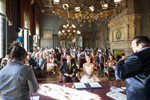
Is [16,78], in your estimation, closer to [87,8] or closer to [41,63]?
[87,8]

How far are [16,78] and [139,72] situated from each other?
1372 millimetres

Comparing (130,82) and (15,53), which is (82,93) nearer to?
(130,82)

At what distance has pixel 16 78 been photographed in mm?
1210

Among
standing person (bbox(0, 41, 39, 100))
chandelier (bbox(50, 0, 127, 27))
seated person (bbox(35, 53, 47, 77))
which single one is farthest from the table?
seated person (bbox(35, 53, 47, 77))

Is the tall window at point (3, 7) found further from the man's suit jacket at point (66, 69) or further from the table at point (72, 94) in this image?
the table at point (72, 94)

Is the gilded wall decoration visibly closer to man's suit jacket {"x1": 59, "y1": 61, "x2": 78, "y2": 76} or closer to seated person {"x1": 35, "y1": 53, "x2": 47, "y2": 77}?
man's suit jacket {"x1": 59, "y1": 61, "x2": 78, "y2": 76}

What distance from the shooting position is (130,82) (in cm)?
139

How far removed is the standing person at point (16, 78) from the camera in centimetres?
121

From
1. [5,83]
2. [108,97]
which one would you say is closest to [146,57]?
[108,97]

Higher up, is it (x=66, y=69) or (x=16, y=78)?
(x=16, y=78)

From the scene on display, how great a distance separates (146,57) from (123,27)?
777 centimetres

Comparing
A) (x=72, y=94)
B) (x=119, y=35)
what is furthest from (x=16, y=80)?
(x=119, y=35)

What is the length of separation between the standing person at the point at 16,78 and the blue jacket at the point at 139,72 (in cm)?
102

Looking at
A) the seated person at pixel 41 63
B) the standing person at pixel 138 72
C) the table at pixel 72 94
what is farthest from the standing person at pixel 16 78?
the seated person at pixel 41 63
